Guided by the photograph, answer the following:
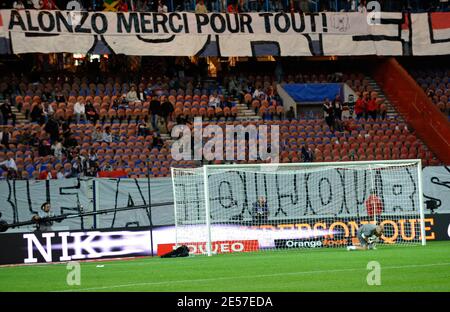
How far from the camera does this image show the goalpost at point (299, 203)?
24219 millimetres

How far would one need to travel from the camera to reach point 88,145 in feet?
94.2

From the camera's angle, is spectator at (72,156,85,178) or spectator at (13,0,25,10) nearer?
spectator at (72,156,85,178)

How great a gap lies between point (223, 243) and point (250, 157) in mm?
5491

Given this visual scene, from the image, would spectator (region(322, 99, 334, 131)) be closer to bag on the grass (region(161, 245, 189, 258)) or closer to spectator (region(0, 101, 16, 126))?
spectator (region(0, 101, 16, 126))

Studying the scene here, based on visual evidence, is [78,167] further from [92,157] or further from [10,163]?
[10,163]

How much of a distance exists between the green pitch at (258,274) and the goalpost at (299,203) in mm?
4890

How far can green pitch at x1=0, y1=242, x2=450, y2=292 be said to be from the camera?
12.7m

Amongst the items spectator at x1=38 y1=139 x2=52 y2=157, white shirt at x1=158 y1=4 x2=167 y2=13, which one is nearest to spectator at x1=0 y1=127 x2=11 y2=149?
spectator at x1=38 y1=139 x2=52 y2=157

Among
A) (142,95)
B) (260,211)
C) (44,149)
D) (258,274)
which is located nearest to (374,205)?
(260,211)

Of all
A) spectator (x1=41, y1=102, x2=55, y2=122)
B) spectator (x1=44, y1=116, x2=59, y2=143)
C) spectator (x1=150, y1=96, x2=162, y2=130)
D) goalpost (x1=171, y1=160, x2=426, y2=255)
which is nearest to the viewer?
goalpost (x1=171, y1=160, x2=426, y2=255)

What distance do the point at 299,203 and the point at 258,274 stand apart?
11.6m

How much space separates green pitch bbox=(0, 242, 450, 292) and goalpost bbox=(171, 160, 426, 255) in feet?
16.0

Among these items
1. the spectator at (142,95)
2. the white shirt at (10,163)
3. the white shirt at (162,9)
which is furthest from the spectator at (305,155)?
the white shirt at (10,163)
